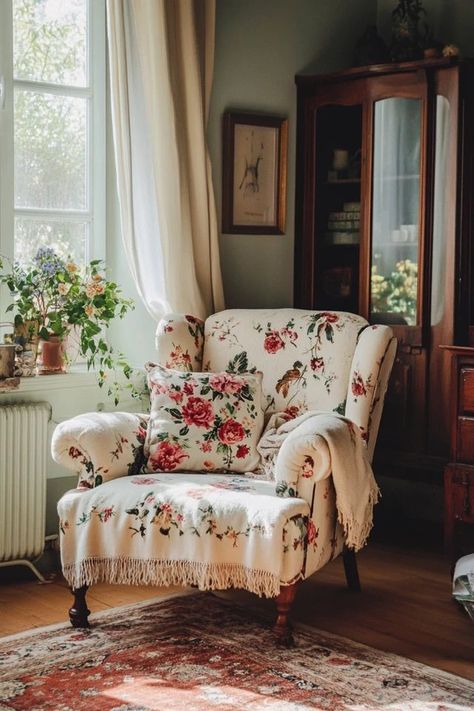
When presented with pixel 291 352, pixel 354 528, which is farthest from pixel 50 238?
pixel 354 528

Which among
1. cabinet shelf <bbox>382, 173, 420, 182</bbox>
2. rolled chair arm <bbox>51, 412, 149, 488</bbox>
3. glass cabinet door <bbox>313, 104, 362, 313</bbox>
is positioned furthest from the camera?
glass cabinet door <bbox>313, 104, 362, 313</bbox>

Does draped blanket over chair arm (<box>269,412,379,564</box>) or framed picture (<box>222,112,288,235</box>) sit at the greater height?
framed picture (<box>222,112,288,235</box>)

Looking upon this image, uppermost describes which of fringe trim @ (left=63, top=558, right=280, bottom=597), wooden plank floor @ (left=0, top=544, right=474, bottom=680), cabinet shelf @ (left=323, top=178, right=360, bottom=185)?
cabinet shelf @ (left=323, top=178, right=360, bottom=185)

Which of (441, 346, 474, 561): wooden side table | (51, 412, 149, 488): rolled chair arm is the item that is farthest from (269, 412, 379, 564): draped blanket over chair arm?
(441, 346, 474, 561): wooden side table

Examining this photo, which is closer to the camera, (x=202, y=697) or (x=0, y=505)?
(x=202, y=697)

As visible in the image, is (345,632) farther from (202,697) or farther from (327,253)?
(327,253)

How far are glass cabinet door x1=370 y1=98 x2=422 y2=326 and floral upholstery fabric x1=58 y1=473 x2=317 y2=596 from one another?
4.37ft

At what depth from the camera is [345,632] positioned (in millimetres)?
3010

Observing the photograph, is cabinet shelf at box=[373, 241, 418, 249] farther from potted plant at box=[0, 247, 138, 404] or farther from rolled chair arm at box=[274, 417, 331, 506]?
rolled chair arm at box=[274, 417, 331, 506]

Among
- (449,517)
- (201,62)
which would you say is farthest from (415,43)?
(449,517)

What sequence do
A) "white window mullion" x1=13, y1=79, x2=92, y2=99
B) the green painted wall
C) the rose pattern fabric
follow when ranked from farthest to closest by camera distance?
the green painted wall → "white window mullion" x1=13, y1=79, x2=92, y2=99 → the rose pattern fabric

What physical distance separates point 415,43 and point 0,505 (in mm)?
2473

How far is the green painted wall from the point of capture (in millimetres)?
4148

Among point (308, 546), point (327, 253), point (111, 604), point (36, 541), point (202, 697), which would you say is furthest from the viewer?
point (327, 253)
